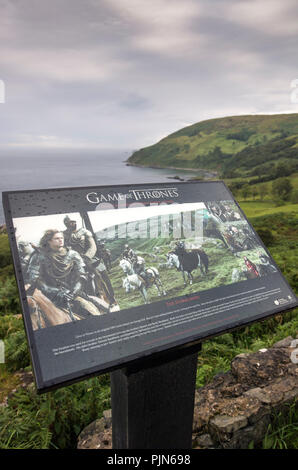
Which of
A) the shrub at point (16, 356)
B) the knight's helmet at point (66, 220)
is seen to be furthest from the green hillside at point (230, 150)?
the knight's helmet at point (66, 220)

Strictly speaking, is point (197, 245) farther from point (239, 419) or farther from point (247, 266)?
point (239, 419)

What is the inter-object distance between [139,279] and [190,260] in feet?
1.49

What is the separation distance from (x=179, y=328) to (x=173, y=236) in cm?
71

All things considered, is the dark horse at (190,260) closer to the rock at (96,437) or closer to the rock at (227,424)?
the rock at (227,424)

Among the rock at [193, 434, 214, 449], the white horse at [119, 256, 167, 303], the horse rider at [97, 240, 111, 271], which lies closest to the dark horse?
the white horse at [119, 256, 167, 303]

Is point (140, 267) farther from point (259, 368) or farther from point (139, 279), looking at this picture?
point (259, 368)

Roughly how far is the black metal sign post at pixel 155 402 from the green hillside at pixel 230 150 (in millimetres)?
16118

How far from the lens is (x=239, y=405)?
119 inches

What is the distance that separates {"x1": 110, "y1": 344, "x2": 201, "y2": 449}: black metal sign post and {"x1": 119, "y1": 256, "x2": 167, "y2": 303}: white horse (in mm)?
420

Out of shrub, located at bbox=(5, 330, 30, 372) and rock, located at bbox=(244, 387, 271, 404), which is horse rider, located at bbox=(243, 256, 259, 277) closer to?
rock, located at bbox=(244, 387, 271, 404)

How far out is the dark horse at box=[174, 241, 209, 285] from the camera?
7.45 ft

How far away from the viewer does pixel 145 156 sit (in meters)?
20.9

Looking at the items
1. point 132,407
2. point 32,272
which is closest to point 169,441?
point 132,407
